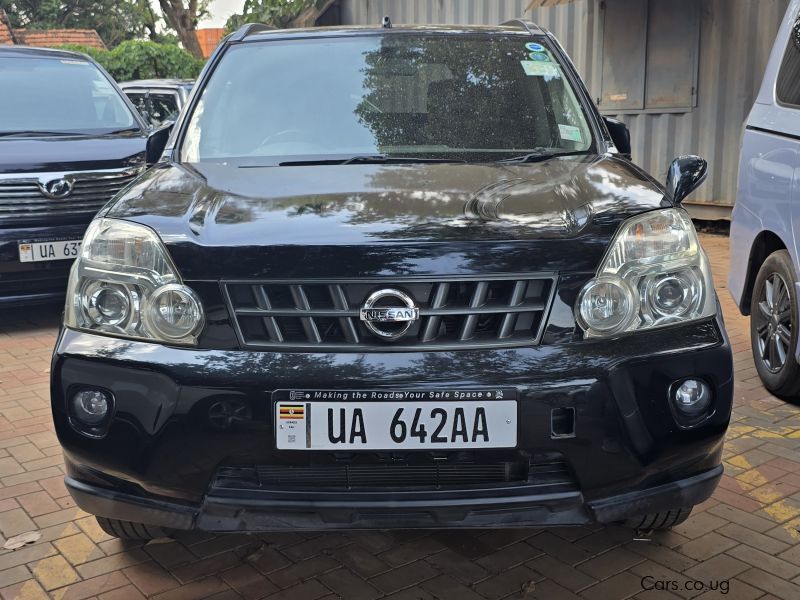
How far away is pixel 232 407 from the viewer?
2.33 metres

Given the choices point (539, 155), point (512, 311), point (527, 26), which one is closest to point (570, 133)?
point (539, 155)

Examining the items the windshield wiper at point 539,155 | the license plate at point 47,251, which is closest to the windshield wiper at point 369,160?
the windshield wiper at point 539,155

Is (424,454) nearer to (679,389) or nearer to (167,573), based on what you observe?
(679,389)

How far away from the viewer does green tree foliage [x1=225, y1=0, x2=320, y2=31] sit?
51.3 ft

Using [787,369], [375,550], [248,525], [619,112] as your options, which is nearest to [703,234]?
[619,112]

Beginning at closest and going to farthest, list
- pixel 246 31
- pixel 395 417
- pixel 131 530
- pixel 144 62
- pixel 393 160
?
pixel 395 417
pixel 131 530
pixel 393 160
pixel 246 31
pixel 144 62

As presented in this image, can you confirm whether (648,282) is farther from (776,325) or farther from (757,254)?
(757,254)

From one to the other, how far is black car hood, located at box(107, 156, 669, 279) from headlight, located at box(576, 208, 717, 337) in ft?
0.18

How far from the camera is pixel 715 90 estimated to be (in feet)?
30.6

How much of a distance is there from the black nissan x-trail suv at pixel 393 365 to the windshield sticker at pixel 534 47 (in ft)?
4.57

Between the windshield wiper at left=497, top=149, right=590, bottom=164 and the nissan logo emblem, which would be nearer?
the nissan logo emblem

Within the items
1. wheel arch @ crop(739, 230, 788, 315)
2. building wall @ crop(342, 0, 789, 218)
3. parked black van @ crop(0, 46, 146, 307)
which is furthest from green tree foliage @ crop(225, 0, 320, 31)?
wheel arch @ crop(739, 230, 788, 315)

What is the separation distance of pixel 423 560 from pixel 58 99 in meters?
5.54

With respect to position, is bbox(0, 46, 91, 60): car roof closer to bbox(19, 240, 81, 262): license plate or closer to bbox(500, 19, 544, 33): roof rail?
bbox(19, 240, 81, 262): license plate
